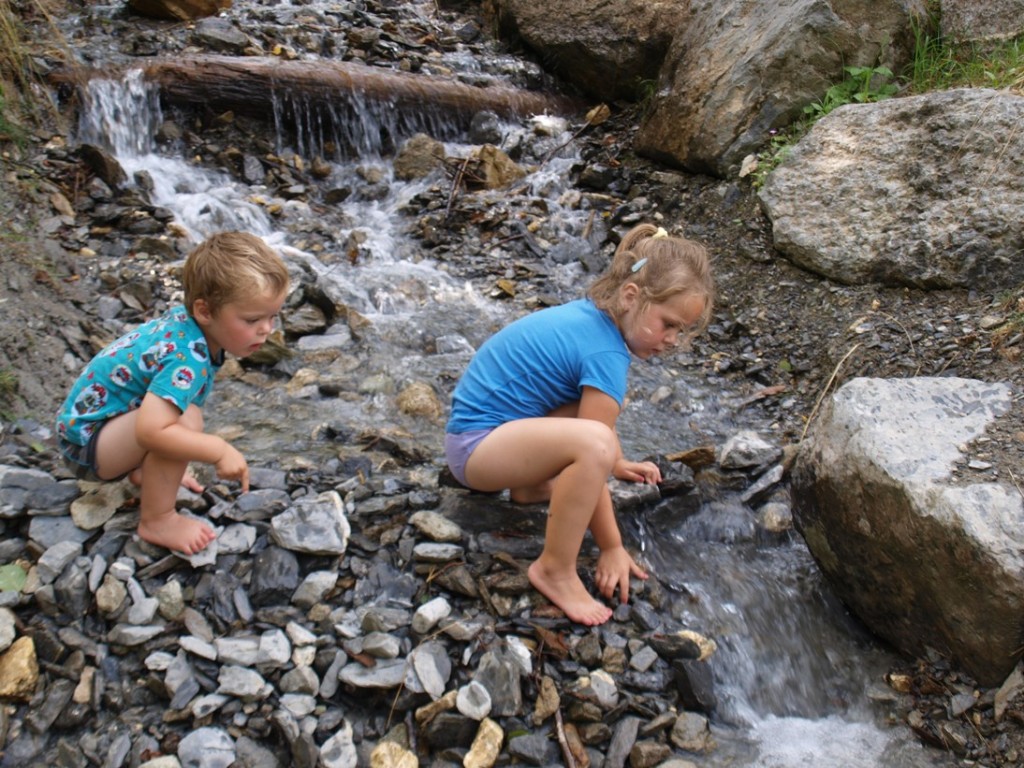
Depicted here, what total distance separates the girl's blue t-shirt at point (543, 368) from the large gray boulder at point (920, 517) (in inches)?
31.5

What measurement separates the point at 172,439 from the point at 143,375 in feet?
0.94

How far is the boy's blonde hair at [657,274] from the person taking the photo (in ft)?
8.34

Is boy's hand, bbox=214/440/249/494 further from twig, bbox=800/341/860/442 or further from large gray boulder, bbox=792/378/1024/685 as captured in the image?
twig, bbox=800/341/860/442

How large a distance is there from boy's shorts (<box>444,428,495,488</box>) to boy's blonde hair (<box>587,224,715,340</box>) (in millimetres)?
579

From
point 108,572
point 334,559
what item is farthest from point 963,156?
point 108,572

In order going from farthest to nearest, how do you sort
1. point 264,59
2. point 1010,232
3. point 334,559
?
point 264,59
point 1010,232
point 334,559

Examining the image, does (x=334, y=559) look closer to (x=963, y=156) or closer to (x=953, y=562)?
(x=953, y=562)

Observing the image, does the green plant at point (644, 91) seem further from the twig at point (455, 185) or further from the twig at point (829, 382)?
the twig at point (829, 382)

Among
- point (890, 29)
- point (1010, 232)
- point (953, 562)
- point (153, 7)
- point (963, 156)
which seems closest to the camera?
point (953, 562)

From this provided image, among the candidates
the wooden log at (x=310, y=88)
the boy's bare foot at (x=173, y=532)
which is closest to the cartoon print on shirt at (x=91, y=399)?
the boy's bare foot at (x=173, y=532)

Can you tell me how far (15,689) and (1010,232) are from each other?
4565 mm

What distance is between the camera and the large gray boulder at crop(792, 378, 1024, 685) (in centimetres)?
231

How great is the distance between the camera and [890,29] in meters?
5.54

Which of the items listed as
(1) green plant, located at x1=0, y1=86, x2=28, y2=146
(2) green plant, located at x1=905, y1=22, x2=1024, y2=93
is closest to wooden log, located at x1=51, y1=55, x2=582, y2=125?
(1) green plant, located at x1=0, y1=86, x2=28, y2=146
